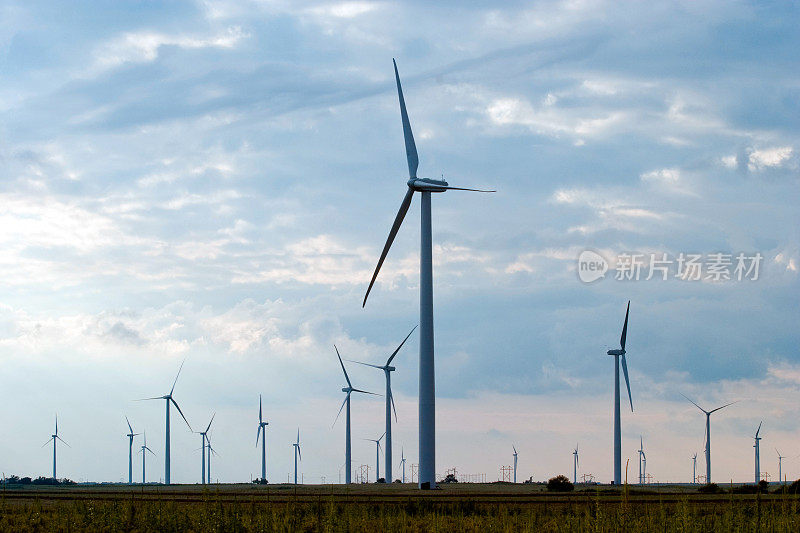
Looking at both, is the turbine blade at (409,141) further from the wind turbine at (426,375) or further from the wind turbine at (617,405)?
the wind turbine at (617,405)

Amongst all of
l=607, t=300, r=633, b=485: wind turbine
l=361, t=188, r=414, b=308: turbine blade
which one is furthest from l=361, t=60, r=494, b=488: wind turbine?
l=607, t=300, r=633, b=485: wind turbine

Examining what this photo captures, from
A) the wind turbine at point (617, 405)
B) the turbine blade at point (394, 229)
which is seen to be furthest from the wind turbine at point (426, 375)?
the wind turbine at point (617, 405)

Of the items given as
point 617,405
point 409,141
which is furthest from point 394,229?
point 617,405

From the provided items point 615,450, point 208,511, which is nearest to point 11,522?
point 208,511

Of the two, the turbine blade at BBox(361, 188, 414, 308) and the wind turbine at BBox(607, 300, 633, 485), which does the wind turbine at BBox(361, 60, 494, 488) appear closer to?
the turbine blade at BBox(361, 188, 414, 308)

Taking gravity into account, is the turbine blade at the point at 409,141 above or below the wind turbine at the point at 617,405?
above

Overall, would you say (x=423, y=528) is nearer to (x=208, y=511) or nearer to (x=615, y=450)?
(x=208, y=511)

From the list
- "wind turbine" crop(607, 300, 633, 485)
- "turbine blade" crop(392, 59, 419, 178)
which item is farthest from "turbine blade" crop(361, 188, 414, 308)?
"wind turbine" crop(607, 300, 633, 485)

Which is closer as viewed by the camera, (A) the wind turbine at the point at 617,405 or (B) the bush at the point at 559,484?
(B) the bush at the point at 559,484

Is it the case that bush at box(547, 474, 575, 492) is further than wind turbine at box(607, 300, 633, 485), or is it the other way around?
wind turbine at box(607, 300, 633, 485)

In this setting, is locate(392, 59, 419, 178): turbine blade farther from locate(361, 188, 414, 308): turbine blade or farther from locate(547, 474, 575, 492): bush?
locate(547, 474, 575, 492): bush

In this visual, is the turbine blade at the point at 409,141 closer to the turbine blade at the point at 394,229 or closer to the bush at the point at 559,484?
the turbine blade at the point at 394,229

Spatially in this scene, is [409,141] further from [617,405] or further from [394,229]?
[617,405]

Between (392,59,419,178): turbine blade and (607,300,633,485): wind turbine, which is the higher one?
(392,59,419,178): turbine blade
